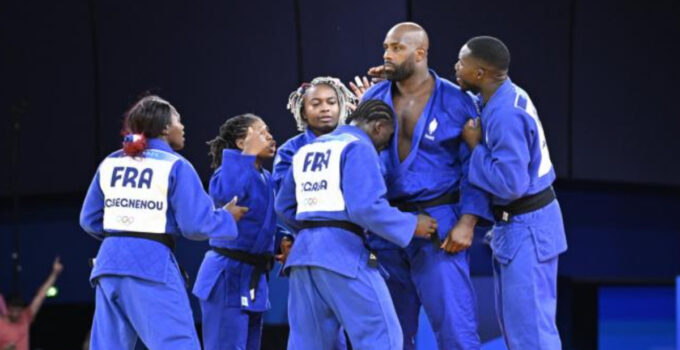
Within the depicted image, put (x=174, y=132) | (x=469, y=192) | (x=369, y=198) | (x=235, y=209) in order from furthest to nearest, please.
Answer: (x=235, y=209), (x=174, y=132), (x=469, y=192), (x=369, y=198)

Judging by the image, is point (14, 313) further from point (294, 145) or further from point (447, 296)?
point (447, 296)

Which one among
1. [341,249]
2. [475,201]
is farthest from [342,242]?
[475,201]

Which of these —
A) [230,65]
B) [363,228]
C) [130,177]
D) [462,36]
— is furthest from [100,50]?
[363,228]

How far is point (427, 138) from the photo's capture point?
4.42 meters

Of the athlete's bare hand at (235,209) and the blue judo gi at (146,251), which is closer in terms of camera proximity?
the blue judo gi at (146,251)

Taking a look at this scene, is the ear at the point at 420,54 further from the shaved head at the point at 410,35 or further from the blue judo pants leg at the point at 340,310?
the blue judo pants leg at the point at 340,310

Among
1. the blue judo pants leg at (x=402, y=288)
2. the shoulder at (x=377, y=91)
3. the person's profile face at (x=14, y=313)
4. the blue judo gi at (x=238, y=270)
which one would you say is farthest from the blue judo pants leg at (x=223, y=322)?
the person's profile face at (x=14, y=313)

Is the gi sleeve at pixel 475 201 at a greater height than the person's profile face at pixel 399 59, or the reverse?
the person's profile face at pixel 399 59

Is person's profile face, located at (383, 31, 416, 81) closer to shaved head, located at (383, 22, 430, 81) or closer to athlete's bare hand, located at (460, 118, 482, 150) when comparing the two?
shaved head, located at (383, 22, 430, 81)

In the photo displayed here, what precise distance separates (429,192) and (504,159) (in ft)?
1.33

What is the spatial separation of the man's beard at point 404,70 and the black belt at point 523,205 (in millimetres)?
712

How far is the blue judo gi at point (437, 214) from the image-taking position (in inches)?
169

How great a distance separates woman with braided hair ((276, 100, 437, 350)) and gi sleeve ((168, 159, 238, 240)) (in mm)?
428

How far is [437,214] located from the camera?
14.4ft
